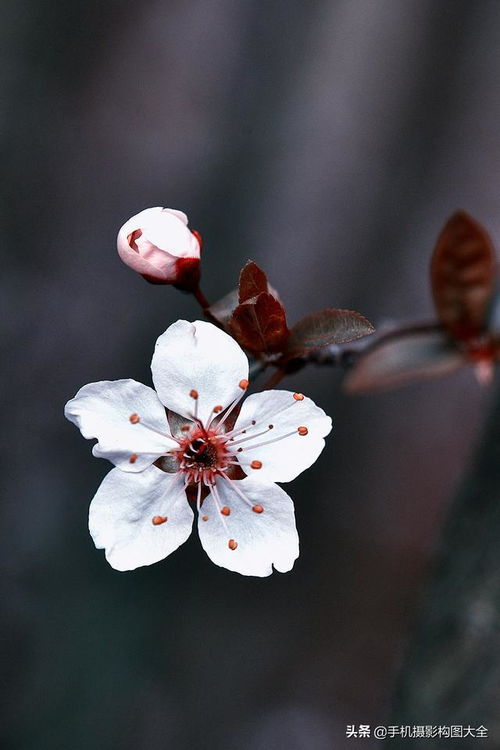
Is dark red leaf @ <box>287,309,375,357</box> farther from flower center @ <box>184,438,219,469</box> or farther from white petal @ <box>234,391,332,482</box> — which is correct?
flower center @ <box>184,438,219,469</box>

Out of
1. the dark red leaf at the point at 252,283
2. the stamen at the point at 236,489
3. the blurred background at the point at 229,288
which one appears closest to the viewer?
the dark red leaf at the point at 252,283

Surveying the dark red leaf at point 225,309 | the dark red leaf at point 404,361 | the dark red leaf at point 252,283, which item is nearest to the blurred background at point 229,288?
the dark red leaf at point 404,361

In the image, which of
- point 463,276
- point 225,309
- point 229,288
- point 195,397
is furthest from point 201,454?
point 229,288

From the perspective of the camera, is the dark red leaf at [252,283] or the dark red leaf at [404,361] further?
the dark red leaf at [404,361]

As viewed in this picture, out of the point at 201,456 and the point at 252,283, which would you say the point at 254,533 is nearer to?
the point at 201,456

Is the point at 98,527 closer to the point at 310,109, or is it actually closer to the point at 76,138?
the point at 76,138

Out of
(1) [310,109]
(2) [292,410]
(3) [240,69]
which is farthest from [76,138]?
(2) [292,410]

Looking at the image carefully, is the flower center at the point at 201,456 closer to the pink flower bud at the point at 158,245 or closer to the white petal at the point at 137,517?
the white petal at the point at 137,517
